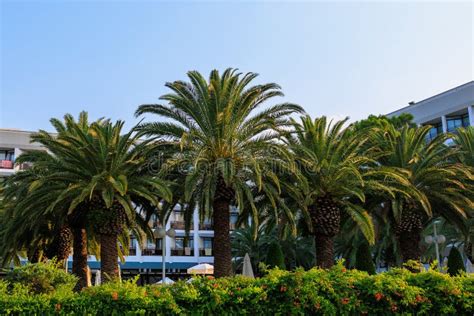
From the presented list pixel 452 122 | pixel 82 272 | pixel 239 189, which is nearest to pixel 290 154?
pixel 239 189

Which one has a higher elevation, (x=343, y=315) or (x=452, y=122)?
(x=452, y=122)

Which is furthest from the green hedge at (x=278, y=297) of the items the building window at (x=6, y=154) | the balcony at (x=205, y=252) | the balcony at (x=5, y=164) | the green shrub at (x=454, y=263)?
the balcony at (x=205, y=252)

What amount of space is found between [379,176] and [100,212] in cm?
1300

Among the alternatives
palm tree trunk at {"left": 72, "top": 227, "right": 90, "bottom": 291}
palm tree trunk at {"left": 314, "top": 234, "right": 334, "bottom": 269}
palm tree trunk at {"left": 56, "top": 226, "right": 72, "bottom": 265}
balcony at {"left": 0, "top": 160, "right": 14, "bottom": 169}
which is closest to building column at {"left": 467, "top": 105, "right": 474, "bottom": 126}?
palm tree trunk at {"left": 314, "top": 234, "right": 334, "bottom": 269}

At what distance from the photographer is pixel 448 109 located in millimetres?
53531

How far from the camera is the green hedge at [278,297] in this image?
37.1 feet

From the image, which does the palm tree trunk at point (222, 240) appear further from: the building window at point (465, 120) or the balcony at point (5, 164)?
the balcony at point (5, 164)

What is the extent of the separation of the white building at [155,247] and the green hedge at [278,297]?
42785 mm

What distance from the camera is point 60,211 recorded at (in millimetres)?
25469

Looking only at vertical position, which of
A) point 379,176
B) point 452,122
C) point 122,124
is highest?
point 452,122

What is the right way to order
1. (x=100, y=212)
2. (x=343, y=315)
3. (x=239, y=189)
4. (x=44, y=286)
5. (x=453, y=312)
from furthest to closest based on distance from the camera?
(x=100, y=212) < (x=239, y=189) < (x=44, y=286) < (x=453, y=312) < (x=343, y=315)

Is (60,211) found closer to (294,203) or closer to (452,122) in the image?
(294,203)

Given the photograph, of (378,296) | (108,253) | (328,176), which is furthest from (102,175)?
(378,296)

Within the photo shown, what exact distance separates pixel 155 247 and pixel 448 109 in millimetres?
35156
